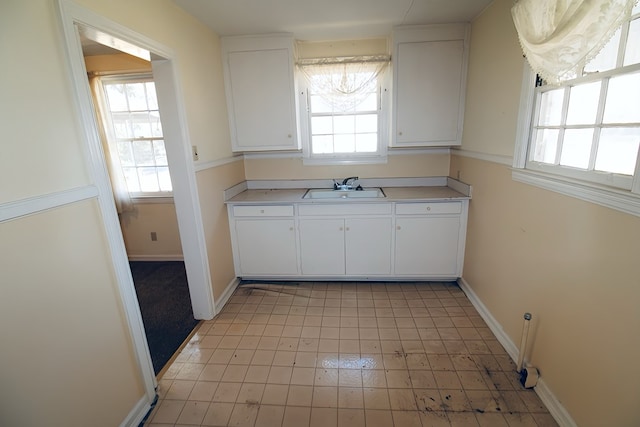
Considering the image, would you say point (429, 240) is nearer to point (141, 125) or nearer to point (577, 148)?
point (577, 148)

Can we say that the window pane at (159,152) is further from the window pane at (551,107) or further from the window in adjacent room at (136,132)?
the window pane at (551,107)

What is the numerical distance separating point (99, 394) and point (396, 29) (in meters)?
3.16

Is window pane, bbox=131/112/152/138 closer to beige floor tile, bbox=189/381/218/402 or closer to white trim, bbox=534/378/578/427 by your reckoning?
beige floor tile, bbox=189/381/218/402

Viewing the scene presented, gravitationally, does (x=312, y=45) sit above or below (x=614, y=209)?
above

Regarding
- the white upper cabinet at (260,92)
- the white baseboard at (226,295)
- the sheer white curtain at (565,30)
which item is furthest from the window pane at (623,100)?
the white baseboard at (226,295)

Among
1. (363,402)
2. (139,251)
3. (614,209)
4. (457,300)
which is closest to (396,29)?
(614,209)

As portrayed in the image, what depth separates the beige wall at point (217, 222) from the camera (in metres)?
2.33

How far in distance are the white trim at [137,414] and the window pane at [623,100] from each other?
8.61 ft

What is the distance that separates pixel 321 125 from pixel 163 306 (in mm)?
2322

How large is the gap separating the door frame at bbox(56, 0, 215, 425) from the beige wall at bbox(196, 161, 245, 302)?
0.10 m

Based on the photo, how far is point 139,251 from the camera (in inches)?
141

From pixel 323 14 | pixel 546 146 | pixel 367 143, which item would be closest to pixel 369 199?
pixel 367 143

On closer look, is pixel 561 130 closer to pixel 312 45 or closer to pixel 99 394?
pixel 312 45

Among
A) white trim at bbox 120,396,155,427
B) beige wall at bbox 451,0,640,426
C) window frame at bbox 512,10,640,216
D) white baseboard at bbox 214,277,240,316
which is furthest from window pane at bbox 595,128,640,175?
white baseboard at bbox 214,277,240,316
